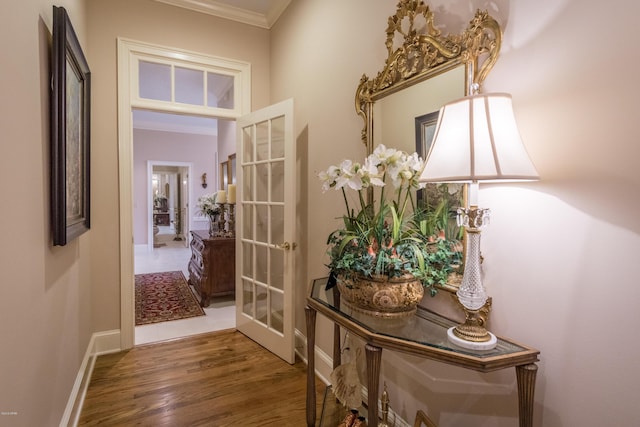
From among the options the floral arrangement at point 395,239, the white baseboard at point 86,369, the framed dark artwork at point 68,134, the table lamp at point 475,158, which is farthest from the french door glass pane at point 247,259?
the table lamp at point 475,158

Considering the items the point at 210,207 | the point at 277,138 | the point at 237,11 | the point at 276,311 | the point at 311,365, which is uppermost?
the point at 237,11

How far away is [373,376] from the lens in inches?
44.8

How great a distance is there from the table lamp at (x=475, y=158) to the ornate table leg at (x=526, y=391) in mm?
102

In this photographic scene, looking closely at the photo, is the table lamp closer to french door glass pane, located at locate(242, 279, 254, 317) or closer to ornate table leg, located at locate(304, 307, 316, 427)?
ornate table leg, located at locate(304, 307, 316, 427)

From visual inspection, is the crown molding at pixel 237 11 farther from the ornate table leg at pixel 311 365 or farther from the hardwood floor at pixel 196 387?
the hardwood floor at pixel 196 387

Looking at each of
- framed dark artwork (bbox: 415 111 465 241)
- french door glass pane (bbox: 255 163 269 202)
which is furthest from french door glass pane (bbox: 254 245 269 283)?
framed dark artwork (bbox: 415 111 465 241)

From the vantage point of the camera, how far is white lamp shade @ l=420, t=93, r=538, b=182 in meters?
0.94

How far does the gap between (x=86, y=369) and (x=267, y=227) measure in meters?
1.56

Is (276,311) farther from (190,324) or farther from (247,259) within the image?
(190,324)

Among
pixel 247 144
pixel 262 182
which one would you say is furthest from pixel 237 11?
pixel 262 182

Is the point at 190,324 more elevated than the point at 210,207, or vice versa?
the point at 210,207

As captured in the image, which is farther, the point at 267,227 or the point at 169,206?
the point at 169,206

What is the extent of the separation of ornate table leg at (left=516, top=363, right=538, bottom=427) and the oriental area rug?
3.31 meters

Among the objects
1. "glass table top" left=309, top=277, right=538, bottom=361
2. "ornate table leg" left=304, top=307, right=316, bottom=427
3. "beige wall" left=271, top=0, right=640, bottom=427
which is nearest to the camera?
"beige wall" left=271, top=0, right=640, bottom=427
